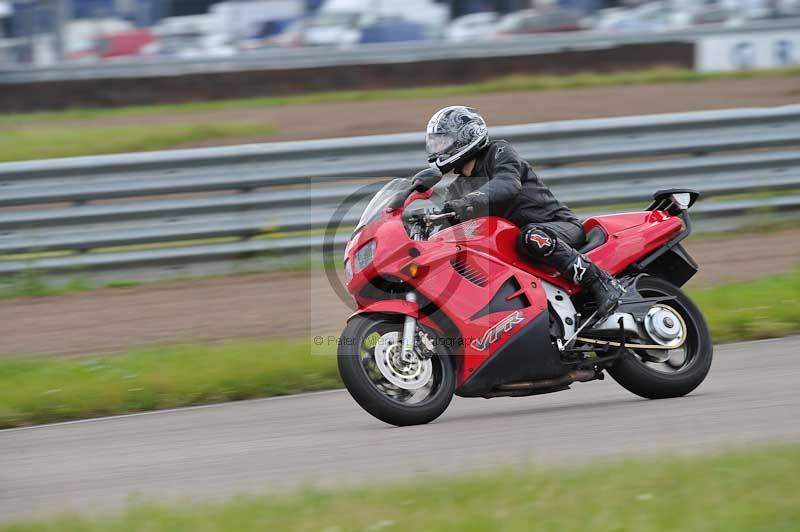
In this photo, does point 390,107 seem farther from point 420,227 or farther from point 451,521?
point 451,521

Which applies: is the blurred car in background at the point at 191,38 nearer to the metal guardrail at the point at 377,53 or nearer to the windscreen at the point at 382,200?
the metal guardrail at the point at 377,53

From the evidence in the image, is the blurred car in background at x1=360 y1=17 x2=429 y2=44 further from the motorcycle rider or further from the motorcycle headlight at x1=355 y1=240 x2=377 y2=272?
the motorcycle headlight at x1=355 y1=240 x2=377 y2=272

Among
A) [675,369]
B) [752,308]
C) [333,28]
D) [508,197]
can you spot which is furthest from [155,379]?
[333,28]

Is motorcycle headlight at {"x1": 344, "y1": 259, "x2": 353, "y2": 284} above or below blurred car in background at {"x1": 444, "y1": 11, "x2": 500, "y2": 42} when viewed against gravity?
above

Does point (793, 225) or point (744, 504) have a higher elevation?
point (744, 504)

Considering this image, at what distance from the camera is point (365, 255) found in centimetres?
630

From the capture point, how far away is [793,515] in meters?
4.38

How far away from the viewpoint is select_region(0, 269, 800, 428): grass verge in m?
7.55

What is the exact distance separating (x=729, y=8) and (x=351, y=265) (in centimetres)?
2175

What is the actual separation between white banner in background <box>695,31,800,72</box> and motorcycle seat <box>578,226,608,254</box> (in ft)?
58.3

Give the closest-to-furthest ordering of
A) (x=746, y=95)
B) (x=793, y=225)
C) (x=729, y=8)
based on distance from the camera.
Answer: (x=793, y=225)
(x=746, y=95)
(x=729, y=8)

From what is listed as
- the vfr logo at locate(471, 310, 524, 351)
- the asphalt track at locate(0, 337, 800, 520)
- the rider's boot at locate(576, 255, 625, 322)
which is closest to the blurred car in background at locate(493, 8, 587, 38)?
the asphalt track at locate(0, 337, 800, 520)

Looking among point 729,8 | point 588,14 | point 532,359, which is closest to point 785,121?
point 532,359

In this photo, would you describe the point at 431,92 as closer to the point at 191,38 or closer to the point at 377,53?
the point at 377,53
